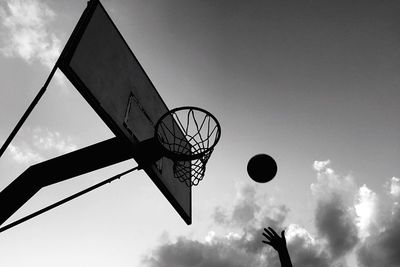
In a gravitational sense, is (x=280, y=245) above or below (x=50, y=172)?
below

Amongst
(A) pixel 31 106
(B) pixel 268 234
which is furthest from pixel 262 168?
(A) pixel 31 106

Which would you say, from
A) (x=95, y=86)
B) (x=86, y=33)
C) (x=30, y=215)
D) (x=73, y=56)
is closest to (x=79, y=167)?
(x=30, y=215)

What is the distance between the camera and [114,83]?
12.8 ft

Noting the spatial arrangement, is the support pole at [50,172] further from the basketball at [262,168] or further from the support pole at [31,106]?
the basketball at [262,168]

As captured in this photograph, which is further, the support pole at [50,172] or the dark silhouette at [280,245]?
the support pole at [50,172]

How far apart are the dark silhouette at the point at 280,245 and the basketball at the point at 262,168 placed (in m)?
1.83

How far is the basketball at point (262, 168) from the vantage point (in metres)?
5.02

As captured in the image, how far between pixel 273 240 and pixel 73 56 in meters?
2.86

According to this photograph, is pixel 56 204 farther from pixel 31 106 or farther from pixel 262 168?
pixel 262 168

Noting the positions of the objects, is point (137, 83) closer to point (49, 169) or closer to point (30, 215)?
point (49, 169)

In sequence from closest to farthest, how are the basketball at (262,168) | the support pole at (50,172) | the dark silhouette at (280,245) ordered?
the dark silhouette at (280,245), the support pole at (50,172), the basketball at (262,168)

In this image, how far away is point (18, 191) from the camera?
3572 millimetres

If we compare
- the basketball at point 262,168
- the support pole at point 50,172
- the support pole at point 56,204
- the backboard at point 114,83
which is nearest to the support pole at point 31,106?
the backboard at point 114,83

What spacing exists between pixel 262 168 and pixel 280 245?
7.15 feet
